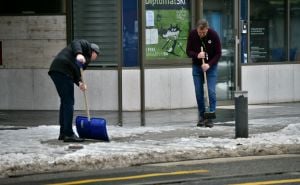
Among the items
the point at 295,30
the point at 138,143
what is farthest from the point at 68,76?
the point at 295,30

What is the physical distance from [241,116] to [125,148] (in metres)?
1.94

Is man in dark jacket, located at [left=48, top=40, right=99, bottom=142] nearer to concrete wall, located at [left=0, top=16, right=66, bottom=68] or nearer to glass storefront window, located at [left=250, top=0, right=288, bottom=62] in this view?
concrete wall, located at [left=0, top=16, right=66, bottom=68]

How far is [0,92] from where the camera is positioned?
51.2 feet

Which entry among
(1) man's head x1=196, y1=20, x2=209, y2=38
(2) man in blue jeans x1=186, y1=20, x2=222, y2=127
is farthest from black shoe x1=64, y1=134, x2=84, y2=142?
(1) man's head x1=196, y1=20, x2=209, y2=38

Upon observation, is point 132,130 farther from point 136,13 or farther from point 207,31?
point 136,13

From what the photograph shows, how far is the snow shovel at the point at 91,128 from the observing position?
10.2m

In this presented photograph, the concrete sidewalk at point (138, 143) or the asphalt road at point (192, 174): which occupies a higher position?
the concrete sidewalk at point (138, 143)

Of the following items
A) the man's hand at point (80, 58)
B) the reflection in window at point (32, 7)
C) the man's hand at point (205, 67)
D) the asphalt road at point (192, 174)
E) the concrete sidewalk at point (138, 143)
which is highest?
the reflection in window at point (32, 7)

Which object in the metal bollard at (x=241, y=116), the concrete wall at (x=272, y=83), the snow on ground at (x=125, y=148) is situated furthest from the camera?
the concrete wall at (x=272, y=83)

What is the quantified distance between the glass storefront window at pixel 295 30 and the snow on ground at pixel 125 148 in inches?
239

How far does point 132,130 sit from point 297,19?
7.73m

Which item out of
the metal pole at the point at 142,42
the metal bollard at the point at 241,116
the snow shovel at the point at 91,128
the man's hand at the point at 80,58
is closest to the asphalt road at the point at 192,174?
the metal bollard at the point at 241,116

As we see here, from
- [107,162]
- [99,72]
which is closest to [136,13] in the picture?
[99,72]

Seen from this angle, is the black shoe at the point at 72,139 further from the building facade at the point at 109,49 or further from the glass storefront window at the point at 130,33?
the glass storefront window at the point at 130,33
